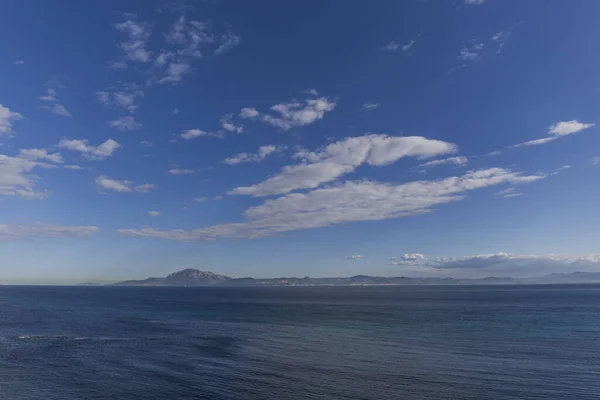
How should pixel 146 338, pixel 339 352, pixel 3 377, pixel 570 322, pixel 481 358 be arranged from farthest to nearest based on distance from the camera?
pixel 570 322 → pixel 146 338 → pixel 339 352 → pixel 481 358 → pixel 3 377

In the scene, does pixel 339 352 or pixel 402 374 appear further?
pixel 339 352

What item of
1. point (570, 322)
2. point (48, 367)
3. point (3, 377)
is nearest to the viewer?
point (3, 377)

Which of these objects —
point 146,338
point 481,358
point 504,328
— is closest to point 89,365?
point 146,338

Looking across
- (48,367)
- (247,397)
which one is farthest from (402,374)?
(48,367)

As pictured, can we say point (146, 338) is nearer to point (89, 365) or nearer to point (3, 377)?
point (89, 365)

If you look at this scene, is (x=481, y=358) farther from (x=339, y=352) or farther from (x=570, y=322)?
(x=570, y=322)

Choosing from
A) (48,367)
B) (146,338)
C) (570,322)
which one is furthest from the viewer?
(570,322)

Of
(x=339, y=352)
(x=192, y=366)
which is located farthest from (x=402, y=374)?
(x=192, y=366)

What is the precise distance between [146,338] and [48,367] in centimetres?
3020

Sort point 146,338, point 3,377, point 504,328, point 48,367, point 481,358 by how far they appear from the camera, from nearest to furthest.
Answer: point 3,377 → point 48,367 → point 481,358 → point 146,338 → point 504,328

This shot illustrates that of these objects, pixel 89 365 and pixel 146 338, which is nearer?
pixel 89 365

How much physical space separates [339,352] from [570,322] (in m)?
87.1

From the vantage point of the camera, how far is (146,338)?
92438 mm

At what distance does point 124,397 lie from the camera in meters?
49.4
